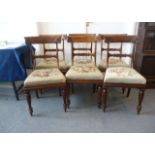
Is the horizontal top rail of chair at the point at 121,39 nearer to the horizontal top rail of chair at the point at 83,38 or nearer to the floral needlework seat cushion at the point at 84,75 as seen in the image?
the horizontal top rail of chair at the point at 83,38

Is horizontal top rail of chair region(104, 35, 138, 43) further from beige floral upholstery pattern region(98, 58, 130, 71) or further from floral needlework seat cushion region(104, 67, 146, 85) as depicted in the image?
floral needlework seat cushion region(104, 67, 146, 85)

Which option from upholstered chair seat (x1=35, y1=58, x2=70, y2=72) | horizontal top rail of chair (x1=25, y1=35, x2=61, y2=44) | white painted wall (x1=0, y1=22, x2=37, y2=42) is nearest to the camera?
horizontal top rail of chair (x1=25, y1=35, x2=61, y2=44)

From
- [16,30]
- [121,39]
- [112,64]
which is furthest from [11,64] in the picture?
[121,39]

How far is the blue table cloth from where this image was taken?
2153 mm

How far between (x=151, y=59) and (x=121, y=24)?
0.81 metres

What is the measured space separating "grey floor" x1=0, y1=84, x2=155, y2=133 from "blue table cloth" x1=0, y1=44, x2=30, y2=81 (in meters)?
0.36

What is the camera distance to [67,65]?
2.38 meters

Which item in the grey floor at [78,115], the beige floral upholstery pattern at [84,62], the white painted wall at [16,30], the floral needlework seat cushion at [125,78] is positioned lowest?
the grey floor at [78,115]

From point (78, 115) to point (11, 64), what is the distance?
114cm

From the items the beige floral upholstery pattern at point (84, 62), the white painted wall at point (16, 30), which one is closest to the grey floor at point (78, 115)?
the beige floral upholstery pattern at point (84, 62)

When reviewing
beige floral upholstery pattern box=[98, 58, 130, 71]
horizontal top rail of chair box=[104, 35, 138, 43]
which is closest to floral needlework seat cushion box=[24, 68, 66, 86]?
beige floral upholstery pattern box=[98, 58, 130, 71]

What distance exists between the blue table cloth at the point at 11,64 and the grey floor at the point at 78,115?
1.19 ft

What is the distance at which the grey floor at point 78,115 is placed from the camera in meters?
1.77
